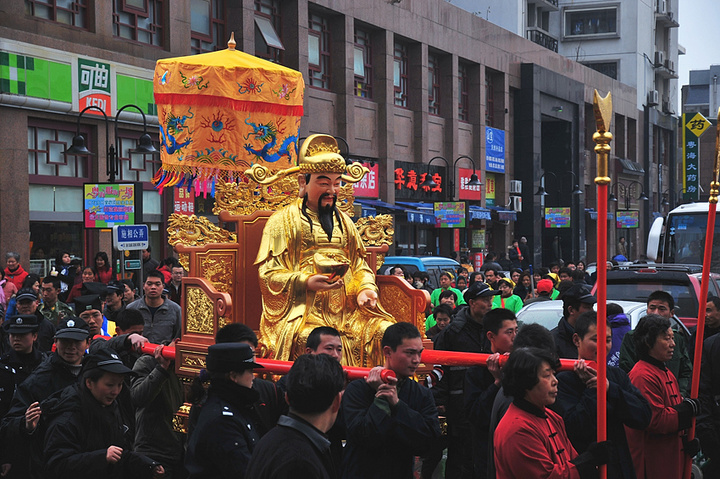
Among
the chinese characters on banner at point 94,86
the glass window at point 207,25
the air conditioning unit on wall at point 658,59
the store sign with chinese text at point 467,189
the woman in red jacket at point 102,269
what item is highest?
the air conditioning unit on wall at point 658,59

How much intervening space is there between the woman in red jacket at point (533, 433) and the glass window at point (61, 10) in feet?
53.9

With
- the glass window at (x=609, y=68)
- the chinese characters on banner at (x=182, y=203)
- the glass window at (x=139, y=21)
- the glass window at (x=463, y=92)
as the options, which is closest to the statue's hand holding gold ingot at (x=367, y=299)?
the chinese characters on banner at (x=182, y=203)

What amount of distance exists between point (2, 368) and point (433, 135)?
1055 inches

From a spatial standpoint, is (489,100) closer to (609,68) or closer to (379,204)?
(379,204)

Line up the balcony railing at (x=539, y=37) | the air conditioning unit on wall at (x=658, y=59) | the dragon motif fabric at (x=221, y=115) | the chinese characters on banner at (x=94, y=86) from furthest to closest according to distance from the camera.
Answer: the air conditioning unit on wall at (x=658, y=59) < the balcony railing at (x=539, y=37) < the chinese characters on banner at (x=94, y=86) < the dragon motif fabric at (x=221, y=115)

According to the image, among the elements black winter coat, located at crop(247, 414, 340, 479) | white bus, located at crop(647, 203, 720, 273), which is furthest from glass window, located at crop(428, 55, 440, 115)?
black winter coat, located at crop(247, 414, 340, 479)

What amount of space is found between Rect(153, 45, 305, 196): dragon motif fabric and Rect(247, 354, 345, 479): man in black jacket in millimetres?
6479

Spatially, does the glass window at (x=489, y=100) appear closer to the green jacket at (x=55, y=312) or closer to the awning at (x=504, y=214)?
the awning at (x=504, y=214)

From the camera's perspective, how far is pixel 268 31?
24.3m

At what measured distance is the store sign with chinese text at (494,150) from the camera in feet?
119

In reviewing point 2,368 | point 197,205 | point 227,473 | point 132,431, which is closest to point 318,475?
point 227,473

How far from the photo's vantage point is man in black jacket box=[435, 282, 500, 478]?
24.2 ft

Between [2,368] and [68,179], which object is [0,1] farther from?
[2,368]

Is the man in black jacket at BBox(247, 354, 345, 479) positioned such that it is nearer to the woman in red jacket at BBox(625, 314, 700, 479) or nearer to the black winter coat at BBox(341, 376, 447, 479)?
the black winter coat at BBox(341, 376, 447, 479)
